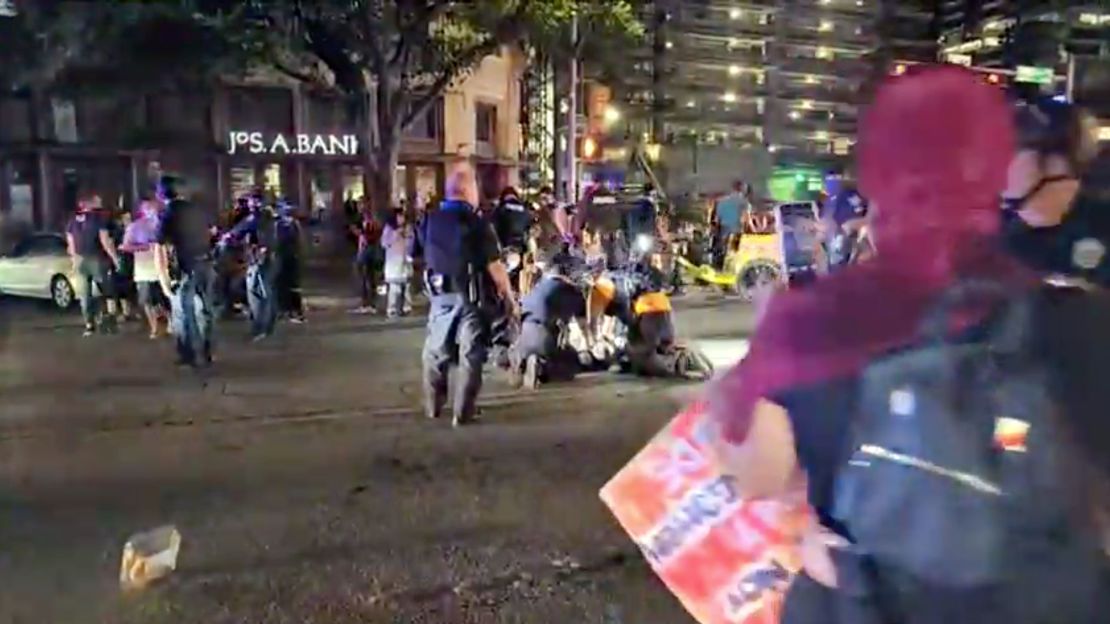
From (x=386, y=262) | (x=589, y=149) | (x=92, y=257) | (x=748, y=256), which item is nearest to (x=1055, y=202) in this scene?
(x=92, y=257)

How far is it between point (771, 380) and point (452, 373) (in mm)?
A: 7279

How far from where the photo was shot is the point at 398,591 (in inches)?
177

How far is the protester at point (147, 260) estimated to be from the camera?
11.2 m

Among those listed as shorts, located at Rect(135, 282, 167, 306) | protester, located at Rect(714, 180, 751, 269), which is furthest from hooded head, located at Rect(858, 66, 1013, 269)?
protester, located at Rect(714, 180, 751, 269)

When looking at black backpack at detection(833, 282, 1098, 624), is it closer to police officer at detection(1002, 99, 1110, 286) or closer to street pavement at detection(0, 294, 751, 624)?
police officer at detection(1002, 99, 1110, 286)

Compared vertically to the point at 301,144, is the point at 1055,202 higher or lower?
lower

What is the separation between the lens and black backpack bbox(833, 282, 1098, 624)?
1529mm

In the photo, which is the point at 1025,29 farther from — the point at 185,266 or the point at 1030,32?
the point at 185,266

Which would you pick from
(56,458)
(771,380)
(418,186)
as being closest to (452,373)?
(56,458)

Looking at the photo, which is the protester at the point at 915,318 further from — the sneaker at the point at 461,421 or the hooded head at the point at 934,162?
the sneaker at the point at 461,421

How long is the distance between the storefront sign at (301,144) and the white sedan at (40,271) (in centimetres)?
1013

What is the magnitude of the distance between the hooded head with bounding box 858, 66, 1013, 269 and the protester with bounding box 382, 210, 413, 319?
493 inches

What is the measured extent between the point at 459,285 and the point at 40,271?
1138 centimetres

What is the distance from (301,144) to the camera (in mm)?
27391
